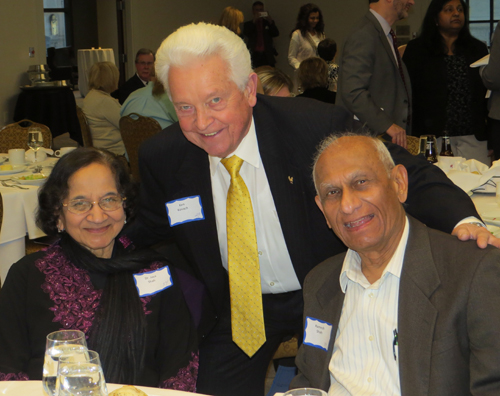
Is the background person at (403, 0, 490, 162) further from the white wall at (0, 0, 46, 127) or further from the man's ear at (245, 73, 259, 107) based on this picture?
the white wall at (0, 0, 46, 127)

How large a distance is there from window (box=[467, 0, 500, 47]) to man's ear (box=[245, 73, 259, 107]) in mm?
12174

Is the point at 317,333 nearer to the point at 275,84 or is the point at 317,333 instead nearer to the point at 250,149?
the point at 250,149

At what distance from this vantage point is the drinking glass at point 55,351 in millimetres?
1250

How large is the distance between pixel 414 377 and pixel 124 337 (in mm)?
1024

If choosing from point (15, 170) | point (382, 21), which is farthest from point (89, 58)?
point (382, 21)

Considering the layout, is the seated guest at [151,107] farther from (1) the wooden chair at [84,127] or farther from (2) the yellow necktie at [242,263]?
(2) the yellow necktie at [242,263]

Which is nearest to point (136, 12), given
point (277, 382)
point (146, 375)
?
point (277, 382)

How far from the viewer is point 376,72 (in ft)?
14.5

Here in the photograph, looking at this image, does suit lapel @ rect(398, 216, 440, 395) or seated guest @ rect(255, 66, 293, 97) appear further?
seated guest @ rect(255, 66, 293, 97)

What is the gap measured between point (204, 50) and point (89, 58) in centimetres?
1008

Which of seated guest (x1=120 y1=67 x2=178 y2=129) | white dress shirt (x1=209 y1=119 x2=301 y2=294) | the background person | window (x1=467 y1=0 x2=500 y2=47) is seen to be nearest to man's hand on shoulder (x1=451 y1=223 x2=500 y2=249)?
white dress shirt (x1=209 y1=119 x2=301 y2=294)

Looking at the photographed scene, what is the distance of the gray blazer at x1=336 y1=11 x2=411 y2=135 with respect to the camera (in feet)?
14.1

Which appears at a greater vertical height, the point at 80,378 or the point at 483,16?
the point at 483,16

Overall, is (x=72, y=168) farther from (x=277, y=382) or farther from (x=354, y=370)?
(x=277, y=382)
